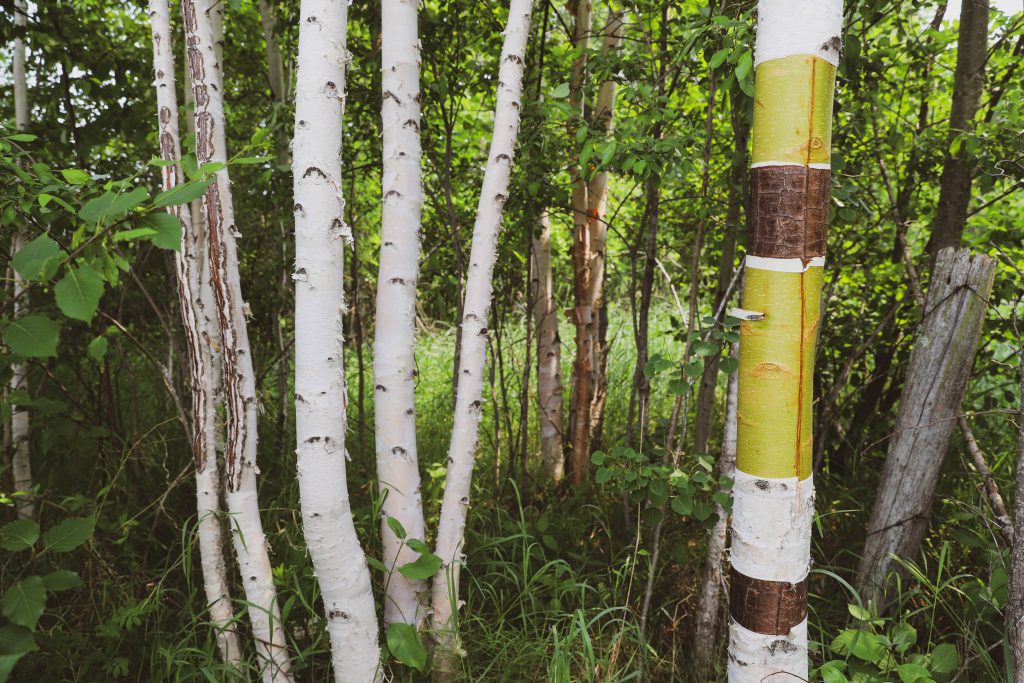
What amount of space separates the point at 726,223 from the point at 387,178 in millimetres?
1600

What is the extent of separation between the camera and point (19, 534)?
5.00 feet

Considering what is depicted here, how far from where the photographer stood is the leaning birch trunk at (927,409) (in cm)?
202

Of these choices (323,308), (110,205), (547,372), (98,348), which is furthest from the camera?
(547,372)

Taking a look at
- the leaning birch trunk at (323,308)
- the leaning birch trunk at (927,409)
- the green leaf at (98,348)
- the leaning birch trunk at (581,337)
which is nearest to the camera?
the leaning birch trunk at (323,308)

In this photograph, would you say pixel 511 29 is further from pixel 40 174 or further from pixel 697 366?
pixel 40 174

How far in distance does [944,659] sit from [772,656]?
77 centimetres

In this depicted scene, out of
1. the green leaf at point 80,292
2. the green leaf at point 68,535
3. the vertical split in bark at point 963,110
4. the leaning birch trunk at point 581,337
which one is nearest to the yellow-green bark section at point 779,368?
the green leaf at point 80,292

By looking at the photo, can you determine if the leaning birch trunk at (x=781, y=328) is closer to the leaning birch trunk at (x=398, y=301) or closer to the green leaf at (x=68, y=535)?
the leaning birch trunk at (x=398, y=301)

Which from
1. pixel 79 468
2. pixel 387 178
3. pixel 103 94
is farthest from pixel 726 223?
pixel 79 468

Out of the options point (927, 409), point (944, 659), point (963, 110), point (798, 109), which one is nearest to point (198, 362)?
point (798, 109)

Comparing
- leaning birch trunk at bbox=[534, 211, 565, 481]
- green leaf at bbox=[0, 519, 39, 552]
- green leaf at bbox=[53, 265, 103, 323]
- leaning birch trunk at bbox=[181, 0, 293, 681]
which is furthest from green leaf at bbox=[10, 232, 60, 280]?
leaning birch trunk at bbox=[534, 211, 565, 481]

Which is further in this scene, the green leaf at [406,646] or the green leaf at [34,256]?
the green leaf at [406,646]

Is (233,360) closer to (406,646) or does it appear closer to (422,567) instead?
(422,567)

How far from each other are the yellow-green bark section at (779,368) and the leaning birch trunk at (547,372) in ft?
7.33
